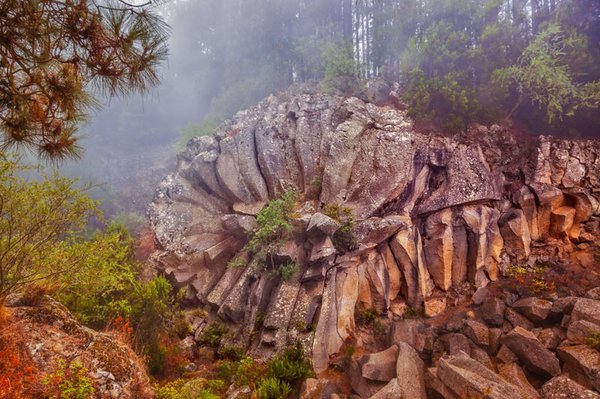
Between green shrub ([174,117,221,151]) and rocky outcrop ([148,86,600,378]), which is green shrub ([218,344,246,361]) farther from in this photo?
green shrub ([174,117,221,151])

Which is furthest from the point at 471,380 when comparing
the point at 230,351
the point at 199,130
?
the point at 199,130

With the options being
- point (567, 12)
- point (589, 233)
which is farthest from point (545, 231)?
point (567, 12)

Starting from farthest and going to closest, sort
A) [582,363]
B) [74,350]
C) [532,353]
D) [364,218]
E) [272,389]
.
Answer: [364,218] < [532,353] < [272,389] < [582,363] < [74,350]

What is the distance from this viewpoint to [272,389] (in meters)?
7.75

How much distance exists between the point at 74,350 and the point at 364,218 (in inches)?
405

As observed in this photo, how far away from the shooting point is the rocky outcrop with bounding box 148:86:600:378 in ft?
37.2

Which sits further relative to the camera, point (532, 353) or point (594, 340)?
point (532, 353)

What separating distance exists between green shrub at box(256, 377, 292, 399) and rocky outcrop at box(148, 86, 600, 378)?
66.7 inches

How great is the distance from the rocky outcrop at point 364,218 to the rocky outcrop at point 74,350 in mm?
5108

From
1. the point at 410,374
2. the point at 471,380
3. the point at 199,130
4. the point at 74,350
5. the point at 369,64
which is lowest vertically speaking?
the point at 410,374

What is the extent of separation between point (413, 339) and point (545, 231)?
8.99m

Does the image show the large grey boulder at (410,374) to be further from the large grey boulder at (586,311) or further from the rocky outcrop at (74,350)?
the rocky outcrop at (74,350)

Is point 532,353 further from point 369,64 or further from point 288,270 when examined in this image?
point 369,64

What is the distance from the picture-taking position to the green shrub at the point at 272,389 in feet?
25.1
